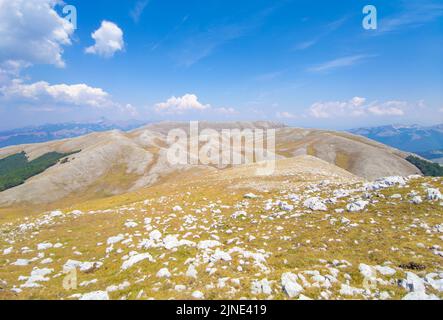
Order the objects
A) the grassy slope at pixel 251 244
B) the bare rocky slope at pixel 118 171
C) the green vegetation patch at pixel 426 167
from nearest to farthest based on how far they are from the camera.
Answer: the grassy slope at pixel 251 244
the bare rocky slope at pixel 118 171
the green vegetation patch at pixel 426 167

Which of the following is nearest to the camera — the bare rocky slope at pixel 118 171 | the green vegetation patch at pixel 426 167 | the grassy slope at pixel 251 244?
the grassy slope at pixel 251 244

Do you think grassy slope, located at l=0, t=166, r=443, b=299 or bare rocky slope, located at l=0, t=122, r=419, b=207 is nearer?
grassy slope, located at l=0, t=166, r=443, b=299

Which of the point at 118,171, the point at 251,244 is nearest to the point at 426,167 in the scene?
the point at 251,244

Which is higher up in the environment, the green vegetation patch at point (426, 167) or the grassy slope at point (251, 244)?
the grassy slope at point (251, 244)

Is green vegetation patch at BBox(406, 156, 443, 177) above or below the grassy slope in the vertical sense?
below

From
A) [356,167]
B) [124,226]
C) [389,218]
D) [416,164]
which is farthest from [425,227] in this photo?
[416,164]

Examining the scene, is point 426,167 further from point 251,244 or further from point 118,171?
point 118,171

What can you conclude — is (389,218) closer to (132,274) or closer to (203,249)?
(203,249)

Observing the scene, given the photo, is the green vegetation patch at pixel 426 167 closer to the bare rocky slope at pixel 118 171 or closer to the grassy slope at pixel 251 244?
the bare rocky slope at pixel 118 171

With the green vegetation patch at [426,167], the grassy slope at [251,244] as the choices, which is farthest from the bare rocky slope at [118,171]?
the grassy slope at [251,244]

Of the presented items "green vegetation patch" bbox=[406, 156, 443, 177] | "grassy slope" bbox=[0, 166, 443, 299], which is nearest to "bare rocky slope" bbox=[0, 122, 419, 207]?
"green vegetation patch" bbox=[406, 156, 443, 177]

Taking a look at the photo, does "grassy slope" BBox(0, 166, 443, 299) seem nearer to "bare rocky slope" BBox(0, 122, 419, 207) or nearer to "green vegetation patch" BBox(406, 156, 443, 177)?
"bare rocky slope" BBox(0, 122, 419, 207)
